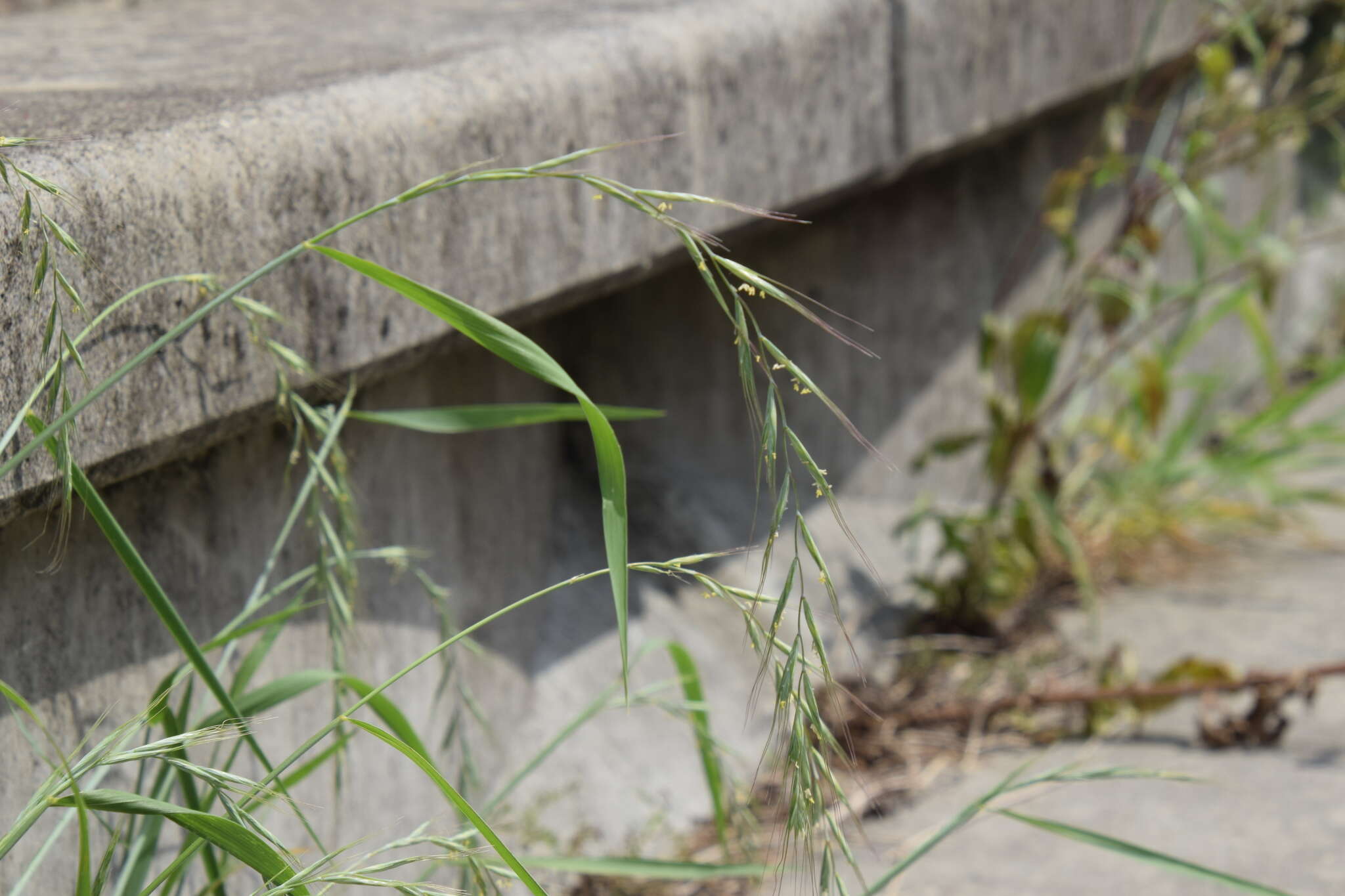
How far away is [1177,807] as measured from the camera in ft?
4.90

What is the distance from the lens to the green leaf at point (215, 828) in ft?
2.02

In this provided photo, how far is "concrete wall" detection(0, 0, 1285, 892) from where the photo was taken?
920mm

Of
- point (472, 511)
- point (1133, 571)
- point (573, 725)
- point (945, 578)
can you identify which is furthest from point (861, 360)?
point (573, 725)

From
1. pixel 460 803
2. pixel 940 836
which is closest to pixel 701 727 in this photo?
pixel 940 836

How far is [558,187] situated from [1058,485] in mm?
1159

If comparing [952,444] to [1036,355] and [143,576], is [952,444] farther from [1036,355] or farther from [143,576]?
[143,576]

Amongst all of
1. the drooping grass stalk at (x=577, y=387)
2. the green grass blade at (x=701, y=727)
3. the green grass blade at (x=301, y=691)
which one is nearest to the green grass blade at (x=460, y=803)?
the drooping grass stalk at (x=577, y=387)

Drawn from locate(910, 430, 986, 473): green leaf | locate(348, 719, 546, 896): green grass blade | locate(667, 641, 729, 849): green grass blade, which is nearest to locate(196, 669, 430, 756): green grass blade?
locate(348, 719, 546, 896): green grass blade

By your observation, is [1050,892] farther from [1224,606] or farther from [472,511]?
[1224,606]

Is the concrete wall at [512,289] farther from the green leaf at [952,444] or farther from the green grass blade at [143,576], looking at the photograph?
the green leaf at [952,444]

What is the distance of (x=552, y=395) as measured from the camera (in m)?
1.79

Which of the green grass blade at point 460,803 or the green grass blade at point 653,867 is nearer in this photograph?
the green grass blade at point 460,803

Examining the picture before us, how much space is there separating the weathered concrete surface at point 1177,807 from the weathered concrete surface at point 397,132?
67 cm

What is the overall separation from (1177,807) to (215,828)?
4.03 feet
